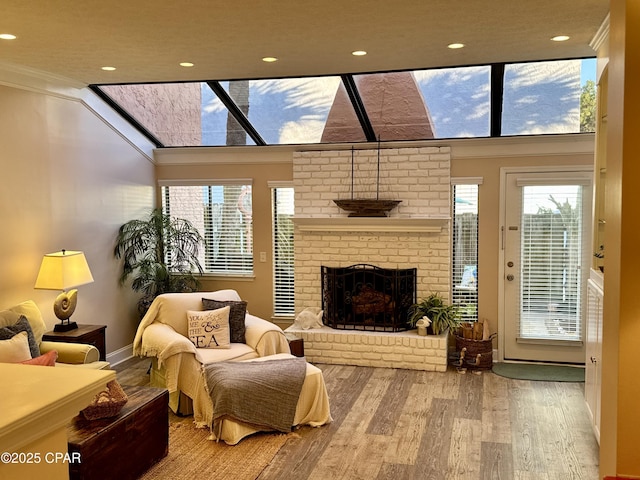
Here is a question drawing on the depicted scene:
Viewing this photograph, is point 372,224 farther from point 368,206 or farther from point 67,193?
point 67,193

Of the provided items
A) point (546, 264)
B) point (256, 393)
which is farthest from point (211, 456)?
point (546, 264)

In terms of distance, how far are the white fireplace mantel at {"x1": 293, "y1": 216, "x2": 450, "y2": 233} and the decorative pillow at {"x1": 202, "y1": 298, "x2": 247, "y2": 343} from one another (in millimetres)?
1484

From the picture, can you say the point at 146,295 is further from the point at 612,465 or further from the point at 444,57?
the point at 612,465

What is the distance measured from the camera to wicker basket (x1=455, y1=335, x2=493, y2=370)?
18.9 feet

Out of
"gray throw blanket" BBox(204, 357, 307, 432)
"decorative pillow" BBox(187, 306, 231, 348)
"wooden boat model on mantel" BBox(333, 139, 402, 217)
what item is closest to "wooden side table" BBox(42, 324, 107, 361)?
"decorative pillow" BBox(187, 306, 231, 348)

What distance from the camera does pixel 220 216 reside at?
271 inches

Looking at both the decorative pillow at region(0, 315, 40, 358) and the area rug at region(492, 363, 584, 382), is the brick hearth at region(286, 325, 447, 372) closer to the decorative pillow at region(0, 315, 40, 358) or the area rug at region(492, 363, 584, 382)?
the area rug at region(492, 363, 584, 382)

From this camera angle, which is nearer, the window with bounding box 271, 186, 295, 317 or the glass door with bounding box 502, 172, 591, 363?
the glass door with bounding box 502, 172, 591, 363

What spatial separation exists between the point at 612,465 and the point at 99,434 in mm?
2536

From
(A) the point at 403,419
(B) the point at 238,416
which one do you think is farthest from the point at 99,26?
(A) the point at 403,419

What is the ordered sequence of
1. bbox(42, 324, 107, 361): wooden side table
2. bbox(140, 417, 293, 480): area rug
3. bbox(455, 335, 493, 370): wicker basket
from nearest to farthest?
bbox(140, 417, 293, 480): area rug, bbox(42, 324, 107, 361): wooden side table, bbox(455, 335, 493, 370): wicker basket

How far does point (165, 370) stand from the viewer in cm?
462

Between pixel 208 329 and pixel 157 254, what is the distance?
1.95 m

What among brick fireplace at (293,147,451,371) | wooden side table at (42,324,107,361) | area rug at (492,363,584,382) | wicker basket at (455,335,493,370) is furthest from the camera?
brick fireplace at (293,147,451,371)
